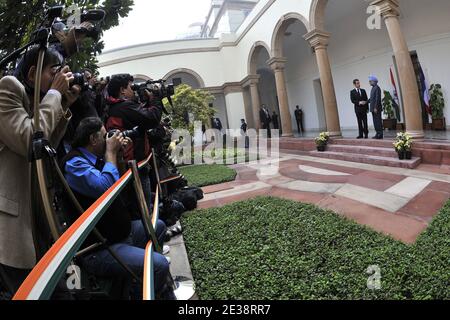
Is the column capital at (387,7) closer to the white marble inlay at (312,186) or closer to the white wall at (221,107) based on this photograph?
the white marble inlay at (312,186)

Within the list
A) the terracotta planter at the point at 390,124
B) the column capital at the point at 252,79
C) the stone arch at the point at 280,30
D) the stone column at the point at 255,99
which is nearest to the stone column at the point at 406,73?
the stone arch at the point at 280,30

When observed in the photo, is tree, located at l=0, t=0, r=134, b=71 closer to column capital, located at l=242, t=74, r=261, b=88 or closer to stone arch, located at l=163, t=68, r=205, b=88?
column capital, located at l=242, t=74, r=261, b=88

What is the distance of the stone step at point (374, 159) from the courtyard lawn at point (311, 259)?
2551 mm

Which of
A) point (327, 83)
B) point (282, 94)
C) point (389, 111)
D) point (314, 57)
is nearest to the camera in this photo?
point (327, 83)

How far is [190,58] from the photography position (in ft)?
62.2

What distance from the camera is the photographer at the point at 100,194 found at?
5.42ft

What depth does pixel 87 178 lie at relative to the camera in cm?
164

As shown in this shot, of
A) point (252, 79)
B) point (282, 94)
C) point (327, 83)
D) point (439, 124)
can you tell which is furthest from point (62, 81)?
point (252, 79)

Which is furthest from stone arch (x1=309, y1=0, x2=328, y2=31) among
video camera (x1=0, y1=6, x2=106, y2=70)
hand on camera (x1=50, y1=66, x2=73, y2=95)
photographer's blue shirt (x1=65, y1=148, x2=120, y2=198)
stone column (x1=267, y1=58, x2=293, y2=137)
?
photographer's blue shirt (x1=65, y1=148, x2=120, y2=198)

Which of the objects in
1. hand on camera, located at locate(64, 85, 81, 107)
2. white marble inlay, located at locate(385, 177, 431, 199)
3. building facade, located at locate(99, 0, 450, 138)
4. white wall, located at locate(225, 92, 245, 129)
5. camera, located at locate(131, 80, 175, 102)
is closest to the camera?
hand on camera, located at locate(64, 85, 81, 107)

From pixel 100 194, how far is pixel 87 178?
0.11 metres

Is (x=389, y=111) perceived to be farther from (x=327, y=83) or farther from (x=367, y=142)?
(x=367, y=142)

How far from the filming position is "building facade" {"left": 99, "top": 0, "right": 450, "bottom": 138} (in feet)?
29.3
